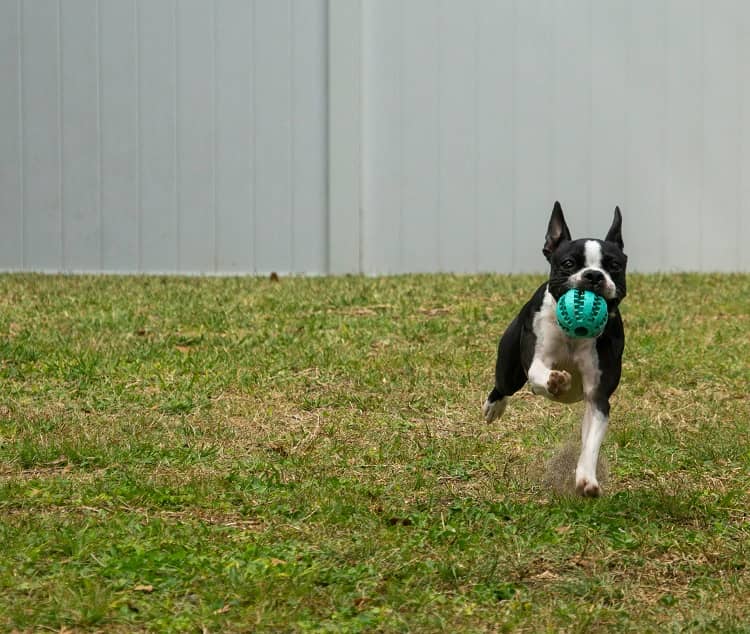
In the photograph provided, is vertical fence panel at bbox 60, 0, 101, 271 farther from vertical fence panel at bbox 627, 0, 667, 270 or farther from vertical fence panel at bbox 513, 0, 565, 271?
vertical fence panel at bbox 627, 0, 667, 270

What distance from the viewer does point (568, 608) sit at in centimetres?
375

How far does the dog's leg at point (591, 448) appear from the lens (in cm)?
454

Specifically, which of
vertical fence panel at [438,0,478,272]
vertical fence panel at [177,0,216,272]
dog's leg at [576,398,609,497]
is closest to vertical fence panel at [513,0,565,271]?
vertical fence panel at [438,0,478,272]

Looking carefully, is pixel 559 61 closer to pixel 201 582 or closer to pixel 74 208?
pixel 74 208

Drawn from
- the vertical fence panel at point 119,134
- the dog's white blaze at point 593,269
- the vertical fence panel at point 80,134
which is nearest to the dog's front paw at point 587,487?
the dog's white blaze at point 593,269

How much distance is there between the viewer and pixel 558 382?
4.46 meters

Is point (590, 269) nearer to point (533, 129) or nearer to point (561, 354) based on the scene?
point (561, 354)

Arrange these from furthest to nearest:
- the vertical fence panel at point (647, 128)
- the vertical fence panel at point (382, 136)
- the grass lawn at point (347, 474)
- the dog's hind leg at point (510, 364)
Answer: the vertical fence panel at point (647, 128), the vertical fence panel at point (382, 136), the dog's hind leg at point (510, 364), the grass lawn at point (347, 474)

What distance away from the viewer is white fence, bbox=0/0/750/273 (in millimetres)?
10797

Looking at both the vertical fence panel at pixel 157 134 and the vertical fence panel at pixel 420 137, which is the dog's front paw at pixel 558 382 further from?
the vertical fence panel at pixel 157 134

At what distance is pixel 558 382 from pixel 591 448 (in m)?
0.27

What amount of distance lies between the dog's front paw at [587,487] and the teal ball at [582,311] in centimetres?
50

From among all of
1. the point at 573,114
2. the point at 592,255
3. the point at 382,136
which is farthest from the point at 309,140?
the point at 592,255

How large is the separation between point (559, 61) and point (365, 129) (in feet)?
5.37
